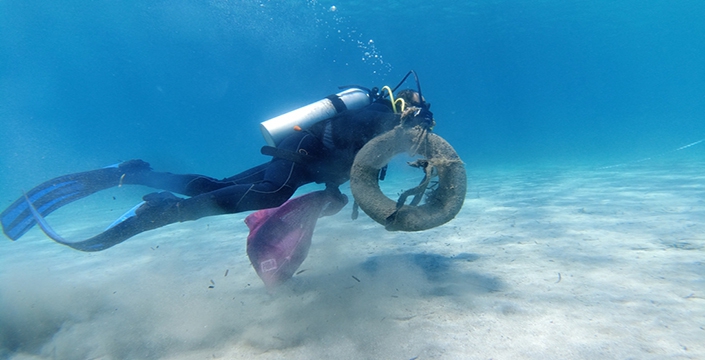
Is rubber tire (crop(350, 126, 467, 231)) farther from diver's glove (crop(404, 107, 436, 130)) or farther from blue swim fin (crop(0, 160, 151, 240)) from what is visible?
blue swim fin (crop(0, 160, 151, 240))

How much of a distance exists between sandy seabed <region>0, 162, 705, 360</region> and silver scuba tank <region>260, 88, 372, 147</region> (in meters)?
2.06

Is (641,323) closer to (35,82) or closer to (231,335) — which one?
(231,335)

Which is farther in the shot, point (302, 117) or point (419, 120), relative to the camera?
point (302, 117)

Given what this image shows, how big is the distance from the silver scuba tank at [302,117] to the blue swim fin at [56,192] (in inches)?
109

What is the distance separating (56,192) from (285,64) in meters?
59.0

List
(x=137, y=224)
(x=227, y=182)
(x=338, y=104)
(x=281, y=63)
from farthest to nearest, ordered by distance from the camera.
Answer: (x=281, y=63) < (x=227, y=182) < (x=338, y=104) < (x=137, y=224)

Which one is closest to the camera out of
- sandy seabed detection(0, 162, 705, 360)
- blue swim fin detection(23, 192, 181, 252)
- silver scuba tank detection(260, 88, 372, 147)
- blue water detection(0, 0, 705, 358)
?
sandy seabed detection(0, 162, 705, 360)

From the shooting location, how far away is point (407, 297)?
128 inches

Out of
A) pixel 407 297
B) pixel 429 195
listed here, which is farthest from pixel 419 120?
pixel 407 297

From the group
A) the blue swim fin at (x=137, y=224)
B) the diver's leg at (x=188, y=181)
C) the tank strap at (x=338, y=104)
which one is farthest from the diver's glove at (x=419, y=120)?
the blue swim fin at (x=137, y=224)

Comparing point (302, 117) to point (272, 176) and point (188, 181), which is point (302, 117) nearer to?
point (272, 176)

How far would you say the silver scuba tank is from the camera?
4.17m

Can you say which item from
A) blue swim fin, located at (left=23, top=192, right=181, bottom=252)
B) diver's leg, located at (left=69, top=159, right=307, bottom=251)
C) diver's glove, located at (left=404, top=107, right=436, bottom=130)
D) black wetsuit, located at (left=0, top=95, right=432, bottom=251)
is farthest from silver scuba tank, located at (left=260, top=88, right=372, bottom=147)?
blue swim fin, located at (left=23, top=192, right=181, bottom=252)

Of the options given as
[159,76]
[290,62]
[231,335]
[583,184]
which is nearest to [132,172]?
[231,335]
